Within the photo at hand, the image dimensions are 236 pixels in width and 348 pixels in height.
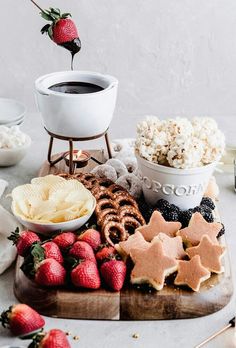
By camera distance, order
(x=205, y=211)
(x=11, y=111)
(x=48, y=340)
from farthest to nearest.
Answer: (x=11, y=111) → (x=205, y=211) → (x=48, y=340)

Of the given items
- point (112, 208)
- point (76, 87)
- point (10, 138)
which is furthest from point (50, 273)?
point (10, 138)

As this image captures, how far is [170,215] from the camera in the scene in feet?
5.88

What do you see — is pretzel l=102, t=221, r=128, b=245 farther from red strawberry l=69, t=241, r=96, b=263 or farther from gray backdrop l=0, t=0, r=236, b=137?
gray backdrop l=0, t=0, r=236, b=137

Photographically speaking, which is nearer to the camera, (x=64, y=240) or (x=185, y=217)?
(x=64, y=240)

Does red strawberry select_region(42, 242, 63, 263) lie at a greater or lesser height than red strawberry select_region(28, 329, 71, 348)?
greater

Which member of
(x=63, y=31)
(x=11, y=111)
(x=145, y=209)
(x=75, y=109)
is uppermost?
(x=63, y=31)

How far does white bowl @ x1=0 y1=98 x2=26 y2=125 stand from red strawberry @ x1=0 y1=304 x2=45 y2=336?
3.78ft

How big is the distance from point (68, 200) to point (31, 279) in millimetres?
269

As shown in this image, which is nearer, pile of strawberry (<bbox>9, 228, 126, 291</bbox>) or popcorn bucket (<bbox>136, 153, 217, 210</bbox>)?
pile of strawberry (<bbox>9, 228, 126, 291</bbox>)

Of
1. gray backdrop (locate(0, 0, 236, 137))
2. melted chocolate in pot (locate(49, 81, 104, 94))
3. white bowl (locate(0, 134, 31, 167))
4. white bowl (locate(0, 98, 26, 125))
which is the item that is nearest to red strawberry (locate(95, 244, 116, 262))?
melted chocolate in pot (locate(49, 81, 104, 94))

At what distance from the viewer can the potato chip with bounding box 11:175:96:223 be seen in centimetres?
174

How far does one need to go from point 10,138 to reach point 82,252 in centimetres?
75

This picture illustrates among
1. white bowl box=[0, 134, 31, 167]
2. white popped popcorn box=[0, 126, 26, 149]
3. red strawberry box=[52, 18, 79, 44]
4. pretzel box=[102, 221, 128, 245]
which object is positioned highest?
red strawberry box=[52, 18, 79, 44]

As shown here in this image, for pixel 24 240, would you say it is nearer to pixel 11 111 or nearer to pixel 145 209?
pixel 145 209
